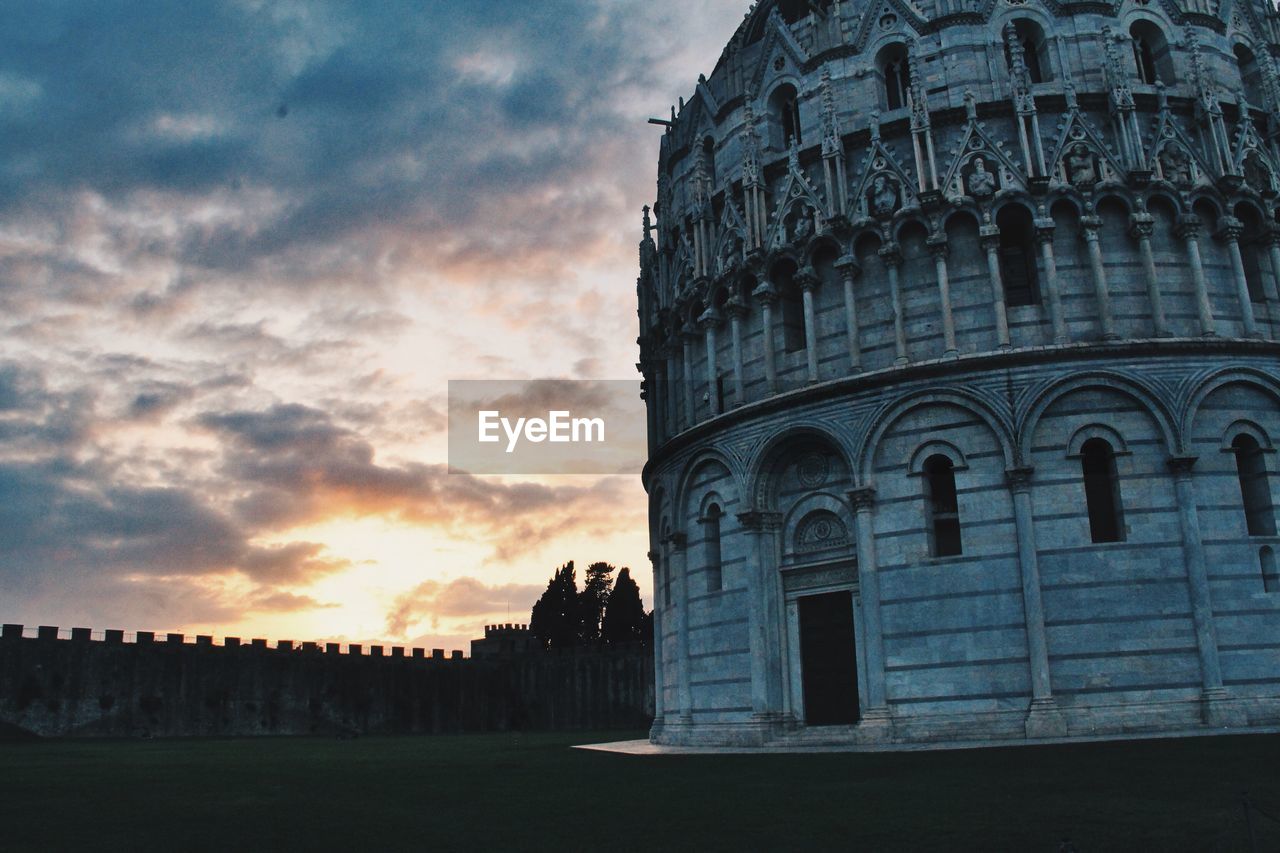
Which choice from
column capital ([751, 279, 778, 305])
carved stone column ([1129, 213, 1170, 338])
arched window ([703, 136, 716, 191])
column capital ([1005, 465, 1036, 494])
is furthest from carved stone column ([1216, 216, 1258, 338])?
arched window ([703, 136, 716, 191])

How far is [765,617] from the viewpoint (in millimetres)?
27469

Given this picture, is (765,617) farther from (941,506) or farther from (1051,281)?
(1051,281)

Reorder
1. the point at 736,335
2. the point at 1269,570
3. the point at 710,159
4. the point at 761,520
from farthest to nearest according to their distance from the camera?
1. the point at 710,159
2. the point at 736,335
3. the point at 761,520
4. the point at 1269,570

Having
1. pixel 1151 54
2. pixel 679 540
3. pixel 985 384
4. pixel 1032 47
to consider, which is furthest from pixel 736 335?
pixel 1151 54

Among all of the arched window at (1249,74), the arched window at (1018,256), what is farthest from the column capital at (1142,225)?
the arched window at (1249,74)

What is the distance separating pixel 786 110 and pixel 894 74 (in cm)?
339

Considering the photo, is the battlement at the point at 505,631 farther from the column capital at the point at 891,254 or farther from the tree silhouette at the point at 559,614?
the column capital at the point at 891,254

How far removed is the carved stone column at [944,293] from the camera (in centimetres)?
2592

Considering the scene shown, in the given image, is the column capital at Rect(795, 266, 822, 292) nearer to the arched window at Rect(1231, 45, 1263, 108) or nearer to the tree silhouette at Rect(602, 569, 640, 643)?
the arched window at Rect(1231, 45, 1263, 108)

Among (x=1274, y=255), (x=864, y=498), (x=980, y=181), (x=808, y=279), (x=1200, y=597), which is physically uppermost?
(x=980, y=181)

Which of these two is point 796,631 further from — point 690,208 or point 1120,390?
point 690,208

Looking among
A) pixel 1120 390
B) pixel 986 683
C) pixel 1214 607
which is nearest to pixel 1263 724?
pixel 1214 607

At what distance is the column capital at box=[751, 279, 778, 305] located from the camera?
2933 cm

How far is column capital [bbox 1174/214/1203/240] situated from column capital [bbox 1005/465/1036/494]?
724 cm
